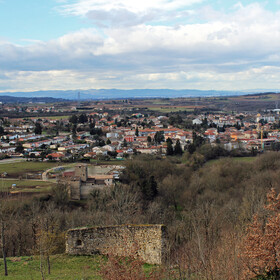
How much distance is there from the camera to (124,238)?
30.7 feet

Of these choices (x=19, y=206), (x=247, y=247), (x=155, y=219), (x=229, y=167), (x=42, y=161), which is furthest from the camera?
(x=42, y=161)

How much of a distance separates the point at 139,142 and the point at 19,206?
41.1 meters

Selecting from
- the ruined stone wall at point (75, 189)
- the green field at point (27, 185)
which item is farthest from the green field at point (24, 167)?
the ruined stone wall at point (75, 189)

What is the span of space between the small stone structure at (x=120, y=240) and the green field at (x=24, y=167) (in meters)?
28.2

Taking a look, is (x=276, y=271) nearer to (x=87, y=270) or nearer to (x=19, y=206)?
(x=87, y=270)

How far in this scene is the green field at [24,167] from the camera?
3753 centimetres

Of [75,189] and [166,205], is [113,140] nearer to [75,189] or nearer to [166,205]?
[75,189]

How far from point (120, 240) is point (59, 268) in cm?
198

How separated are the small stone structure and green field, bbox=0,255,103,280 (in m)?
0.33

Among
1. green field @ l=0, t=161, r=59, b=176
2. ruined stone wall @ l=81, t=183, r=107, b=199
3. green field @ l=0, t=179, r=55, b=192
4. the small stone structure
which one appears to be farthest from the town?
the small stone structure

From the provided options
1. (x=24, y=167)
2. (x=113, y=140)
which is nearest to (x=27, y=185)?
(x=24, y=167)

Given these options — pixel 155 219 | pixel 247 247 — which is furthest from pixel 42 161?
pixel 247 247

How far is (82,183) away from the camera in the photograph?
3041 centimetres

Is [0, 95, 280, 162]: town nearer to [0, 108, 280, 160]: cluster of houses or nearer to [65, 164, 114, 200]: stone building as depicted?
[0, 108, 280, 160]: cluster of houses
